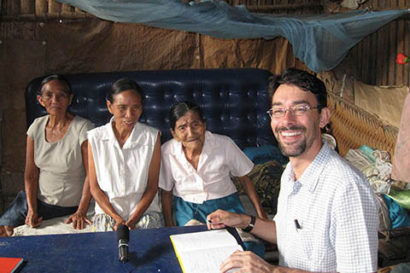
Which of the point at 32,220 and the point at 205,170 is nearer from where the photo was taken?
the point at 205,170

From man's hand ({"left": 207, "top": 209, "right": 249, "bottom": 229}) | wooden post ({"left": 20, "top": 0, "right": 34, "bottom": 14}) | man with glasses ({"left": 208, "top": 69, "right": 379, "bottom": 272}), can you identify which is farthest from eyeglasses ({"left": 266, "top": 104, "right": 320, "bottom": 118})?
wooden post ({"left": 20, "top": 0, "right": 34, "bottom": 14})

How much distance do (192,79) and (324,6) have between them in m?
1.42

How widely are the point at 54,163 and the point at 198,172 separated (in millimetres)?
1077

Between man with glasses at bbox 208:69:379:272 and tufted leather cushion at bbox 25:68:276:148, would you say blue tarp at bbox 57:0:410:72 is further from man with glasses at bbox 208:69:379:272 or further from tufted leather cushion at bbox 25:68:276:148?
man with glasses at bbox 208:69:379:272

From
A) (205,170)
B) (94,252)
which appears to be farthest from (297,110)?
(205,170)

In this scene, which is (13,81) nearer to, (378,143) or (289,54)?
(289,54)

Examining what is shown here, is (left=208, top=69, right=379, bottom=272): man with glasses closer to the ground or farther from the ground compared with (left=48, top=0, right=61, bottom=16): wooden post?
closer to the ground

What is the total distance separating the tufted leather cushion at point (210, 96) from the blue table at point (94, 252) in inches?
77.0

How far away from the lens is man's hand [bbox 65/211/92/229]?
2.80 meters

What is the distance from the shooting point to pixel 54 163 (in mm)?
3008

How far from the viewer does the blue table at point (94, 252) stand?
5.08 feet

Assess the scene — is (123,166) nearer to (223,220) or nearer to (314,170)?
(223,220)

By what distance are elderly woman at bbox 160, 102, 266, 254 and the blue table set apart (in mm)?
829

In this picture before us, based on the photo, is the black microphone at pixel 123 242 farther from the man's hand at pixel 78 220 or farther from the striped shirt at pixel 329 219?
the man's hand at pixel 78 220
